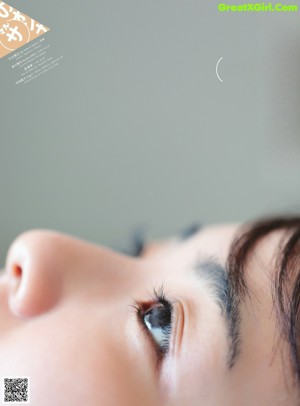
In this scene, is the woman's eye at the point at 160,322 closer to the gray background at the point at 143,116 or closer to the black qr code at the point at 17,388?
the black qr code at the point at 17,388

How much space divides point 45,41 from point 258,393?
0.37 m

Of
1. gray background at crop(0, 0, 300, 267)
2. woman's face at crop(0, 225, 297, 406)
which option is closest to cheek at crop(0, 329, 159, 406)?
woman's face at crop(0, 225, 297, 406)

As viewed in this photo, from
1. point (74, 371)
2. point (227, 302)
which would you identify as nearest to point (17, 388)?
point (74, 371)

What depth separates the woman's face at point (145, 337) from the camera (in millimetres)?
329

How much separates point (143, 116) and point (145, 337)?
0.95ft

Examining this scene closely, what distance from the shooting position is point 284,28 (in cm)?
52

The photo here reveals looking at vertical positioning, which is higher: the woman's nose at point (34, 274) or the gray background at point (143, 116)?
the gray background at point (143, 116)

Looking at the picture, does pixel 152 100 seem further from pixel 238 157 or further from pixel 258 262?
pixel 258 262

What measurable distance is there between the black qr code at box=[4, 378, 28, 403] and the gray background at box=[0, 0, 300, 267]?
25 cm

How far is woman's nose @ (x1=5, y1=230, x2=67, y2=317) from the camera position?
1.23ft

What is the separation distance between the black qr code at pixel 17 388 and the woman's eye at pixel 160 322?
0.31 feet

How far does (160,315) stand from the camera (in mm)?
372

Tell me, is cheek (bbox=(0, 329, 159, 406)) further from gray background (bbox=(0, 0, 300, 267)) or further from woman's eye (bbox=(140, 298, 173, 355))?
gray background (bbox=(0, 0, 300, 267))

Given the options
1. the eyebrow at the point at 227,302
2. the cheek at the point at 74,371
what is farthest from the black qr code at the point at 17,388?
the eyebrow at the point at 227,302
